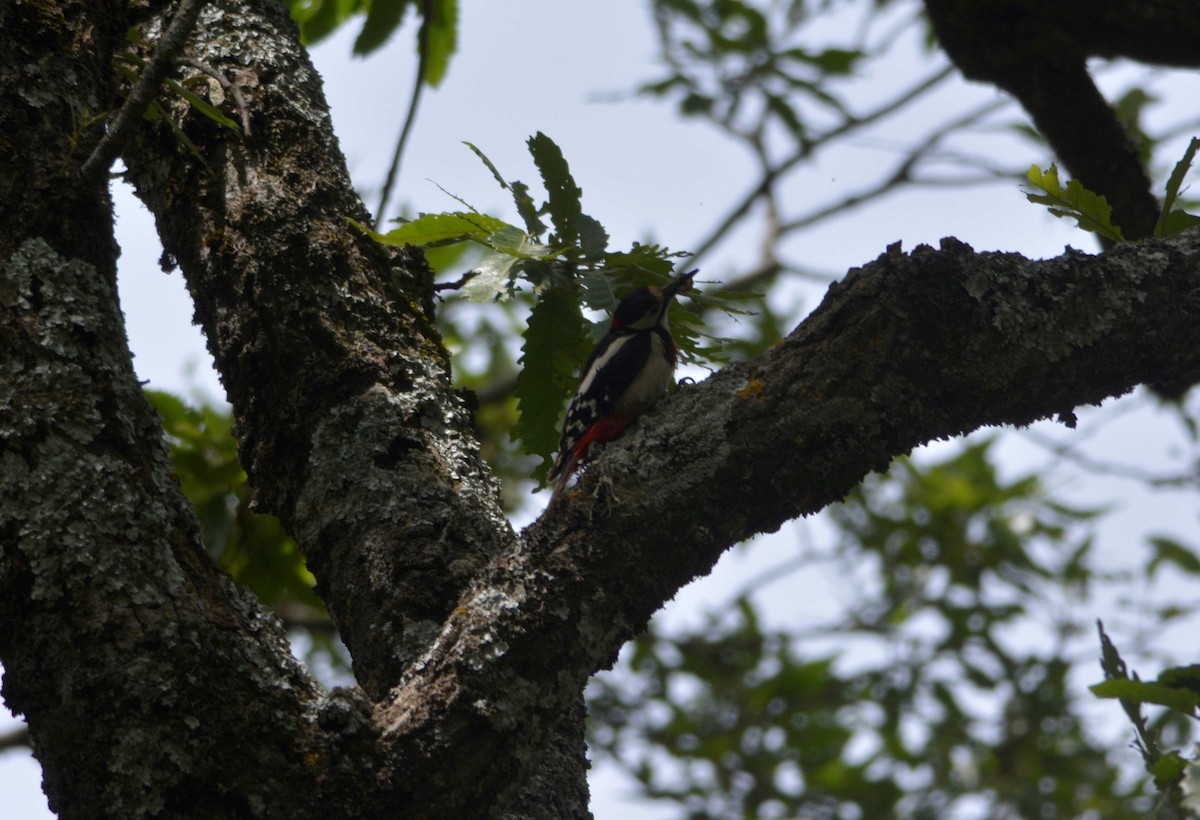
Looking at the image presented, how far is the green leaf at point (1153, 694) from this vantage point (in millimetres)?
1714

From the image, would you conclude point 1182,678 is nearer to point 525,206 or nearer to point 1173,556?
point 525,206

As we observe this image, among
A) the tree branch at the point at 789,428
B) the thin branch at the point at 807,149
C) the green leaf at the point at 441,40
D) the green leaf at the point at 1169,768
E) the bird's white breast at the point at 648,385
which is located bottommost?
the green leaf at the point at 1169,768

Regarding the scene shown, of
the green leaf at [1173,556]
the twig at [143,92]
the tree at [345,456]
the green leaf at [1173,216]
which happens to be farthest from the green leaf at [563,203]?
the green leaf at [1173,556]

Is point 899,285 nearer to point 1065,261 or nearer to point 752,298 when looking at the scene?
point 1065,261

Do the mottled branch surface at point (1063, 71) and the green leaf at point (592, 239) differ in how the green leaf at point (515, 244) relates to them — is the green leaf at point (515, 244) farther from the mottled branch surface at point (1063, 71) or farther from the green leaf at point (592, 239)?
the mottled branch surface at point (1063, 71)

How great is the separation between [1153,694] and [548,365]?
1.61 metres

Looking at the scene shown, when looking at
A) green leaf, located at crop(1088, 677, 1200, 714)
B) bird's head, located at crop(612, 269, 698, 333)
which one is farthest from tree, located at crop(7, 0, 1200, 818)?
bird's head, located at crop(612, 269, 698, 333)

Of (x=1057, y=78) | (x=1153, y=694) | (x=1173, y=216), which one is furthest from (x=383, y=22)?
(x=1153, y=694)

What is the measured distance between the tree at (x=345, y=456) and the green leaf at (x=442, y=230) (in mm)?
301

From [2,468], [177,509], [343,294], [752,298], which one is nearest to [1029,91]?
[752,298]

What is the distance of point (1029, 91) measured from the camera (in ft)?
12.5

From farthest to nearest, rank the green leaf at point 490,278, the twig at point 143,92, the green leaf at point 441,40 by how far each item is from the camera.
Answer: the green leaf at point 441,40 < the green leaf at point 490,278 < the twig at point 143,92

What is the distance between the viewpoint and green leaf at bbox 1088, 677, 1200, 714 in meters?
1.71

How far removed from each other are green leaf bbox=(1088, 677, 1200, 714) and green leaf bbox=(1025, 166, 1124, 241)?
1358mm
